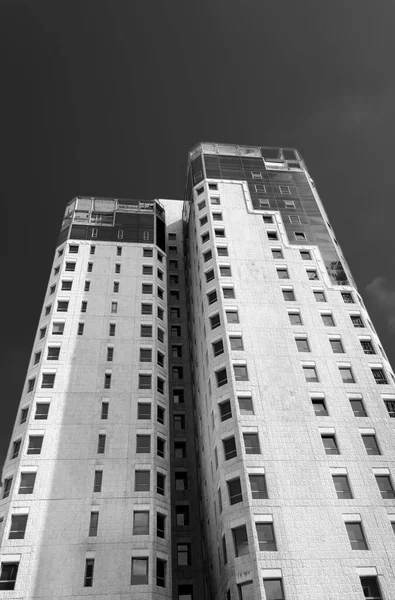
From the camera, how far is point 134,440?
46.9 meters

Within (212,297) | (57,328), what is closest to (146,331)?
(212,297)

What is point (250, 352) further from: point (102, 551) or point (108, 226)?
point (108, 226)

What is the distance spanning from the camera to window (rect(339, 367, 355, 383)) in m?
45.6

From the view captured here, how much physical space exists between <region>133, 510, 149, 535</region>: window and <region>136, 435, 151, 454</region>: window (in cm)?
557

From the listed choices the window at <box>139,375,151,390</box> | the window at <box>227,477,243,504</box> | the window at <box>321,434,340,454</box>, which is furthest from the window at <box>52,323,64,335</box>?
the window at <box>321,434,340,454</box>

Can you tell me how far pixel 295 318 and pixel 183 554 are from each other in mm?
24530

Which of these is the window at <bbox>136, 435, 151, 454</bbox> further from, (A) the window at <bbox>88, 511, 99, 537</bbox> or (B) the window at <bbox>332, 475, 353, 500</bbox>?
(B) the window at <bbox>332, 475, 353, 500</bbox>

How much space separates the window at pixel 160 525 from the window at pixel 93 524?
4.99 m

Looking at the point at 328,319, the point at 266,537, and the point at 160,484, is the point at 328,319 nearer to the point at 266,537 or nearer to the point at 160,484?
the point at 160,484

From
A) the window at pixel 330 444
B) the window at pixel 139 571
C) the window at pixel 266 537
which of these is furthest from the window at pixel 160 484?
the window at pixel 330 444

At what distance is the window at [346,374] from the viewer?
45559 mm

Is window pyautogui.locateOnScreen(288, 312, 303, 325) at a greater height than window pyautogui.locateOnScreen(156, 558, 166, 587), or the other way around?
window pyautogui.locateOnScreen(288, 312, 303, 325)

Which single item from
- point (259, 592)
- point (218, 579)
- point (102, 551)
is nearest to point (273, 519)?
point (259, 592)

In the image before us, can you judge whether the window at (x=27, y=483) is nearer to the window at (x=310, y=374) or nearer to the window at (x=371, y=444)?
the window at (x=310, y=374)
